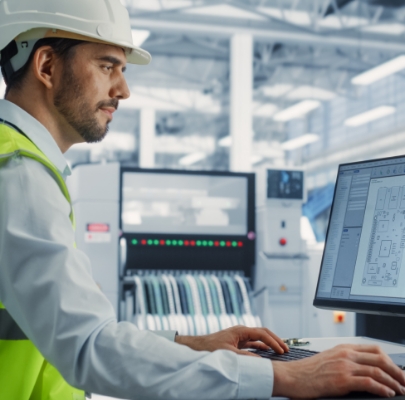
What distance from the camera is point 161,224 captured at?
3.95 meters

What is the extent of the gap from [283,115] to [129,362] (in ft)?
40.0

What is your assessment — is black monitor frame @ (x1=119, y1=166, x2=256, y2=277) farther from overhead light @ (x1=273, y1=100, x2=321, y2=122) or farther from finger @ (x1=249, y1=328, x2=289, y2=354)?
overhead light @ (x1=273, y1=100, x2=321, y2=122)

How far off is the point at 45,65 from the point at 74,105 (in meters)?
0.12

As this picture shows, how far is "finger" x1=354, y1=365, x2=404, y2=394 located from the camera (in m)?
1.12

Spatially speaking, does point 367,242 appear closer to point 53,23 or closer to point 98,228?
point 53,23

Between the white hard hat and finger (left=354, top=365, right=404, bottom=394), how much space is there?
96 centimetres

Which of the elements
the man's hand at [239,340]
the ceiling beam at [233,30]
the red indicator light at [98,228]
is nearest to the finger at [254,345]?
the man's hand at [239,340]

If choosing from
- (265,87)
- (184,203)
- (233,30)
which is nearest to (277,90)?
(265,87)

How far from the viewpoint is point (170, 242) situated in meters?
3.92

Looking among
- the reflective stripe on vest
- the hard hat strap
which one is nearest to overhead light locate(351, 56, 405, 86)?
the hard hat strap

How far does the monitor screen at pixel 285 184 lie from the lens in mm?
4102

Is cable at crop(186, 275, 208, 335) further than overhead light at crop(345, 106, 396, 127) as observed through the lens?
No

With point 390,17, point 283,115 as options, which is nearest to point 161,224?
point 390,17

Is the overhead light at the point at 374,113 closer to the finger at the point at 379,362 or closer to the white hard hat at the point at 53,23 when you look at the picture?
the white hard hat at the point at 53,23
